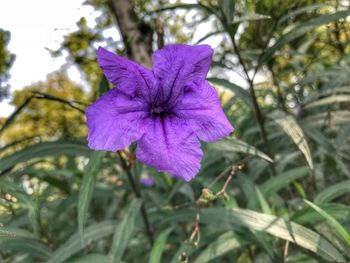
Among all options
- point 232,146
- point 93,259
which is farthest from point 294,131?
point 93,259

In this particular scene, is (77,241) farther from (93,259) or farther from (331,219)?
(331,219)

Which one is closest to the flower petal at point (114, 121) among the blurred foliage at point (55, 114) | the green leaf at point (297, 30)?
the green leaf at point (297, 30)

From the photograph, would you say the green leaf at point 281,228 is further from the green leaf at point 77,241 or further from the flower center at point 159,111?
the flower center at point 159,111

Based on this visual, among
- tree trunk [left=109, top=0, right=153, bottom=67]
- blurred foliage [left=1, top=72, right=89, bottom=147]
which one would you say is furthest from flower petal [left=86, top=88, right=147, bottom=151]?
blurred foliage [left=1, top=72, right=89, bottom=147]

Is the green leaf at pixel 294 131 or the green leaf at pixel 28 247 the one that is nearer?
the green leaf at pixel 294 131

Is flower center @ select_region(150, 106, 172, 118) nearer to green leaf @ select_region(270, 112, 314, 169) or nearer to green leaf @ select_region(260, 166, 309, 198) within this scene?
green leaf @ select_region(270, 112, 314, 169)
